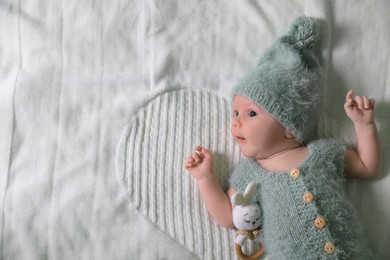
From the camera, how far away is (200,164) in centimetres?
96

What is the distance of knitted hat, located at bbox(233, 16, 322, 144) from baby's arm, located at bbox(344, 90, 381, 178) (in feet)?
0.27

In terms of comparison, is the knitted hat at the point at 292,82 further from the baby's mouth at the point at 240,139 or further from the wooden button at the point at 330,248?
the wooden button at the point at 330,248

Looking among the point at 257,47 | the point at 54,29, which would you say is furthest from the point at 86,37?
the point at 257,47

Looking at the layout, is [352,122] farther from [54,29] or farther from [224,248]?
[54,29]

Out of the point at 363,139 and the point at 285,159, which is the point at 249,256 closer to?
the point at 285,159

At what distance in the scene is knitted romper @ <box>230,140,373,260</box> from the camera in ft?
2.84

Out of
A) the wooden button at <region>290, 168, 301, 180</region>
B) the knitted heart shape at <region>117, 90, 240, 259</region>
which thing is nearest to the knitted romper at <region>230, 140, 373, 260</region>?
the wooden button at <region>290, 168, 301, 180</region>

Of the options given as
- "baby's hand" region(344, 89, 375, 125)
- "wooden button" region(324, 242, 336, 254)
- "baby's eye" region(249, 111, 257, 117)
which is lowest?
"wooden button" region(324, 242, 336, 254)

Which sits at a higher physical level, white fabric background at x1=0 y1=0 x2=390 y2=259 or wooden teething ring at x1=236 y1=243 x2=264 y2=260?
white fabric background at x1=0 y1=0 x2=390 y2=259

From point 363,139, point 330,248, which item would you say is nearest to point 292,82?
point 363,139

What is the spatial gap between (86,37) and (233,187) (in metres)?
0.51

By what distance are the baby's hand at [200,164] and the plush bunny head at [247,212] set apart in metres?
0.10

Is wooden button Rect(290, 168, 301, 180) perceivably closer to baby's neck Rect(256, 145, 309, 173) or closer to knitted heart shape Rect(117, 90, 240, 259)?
baby's neck Rect(256, 145, 309, 173)

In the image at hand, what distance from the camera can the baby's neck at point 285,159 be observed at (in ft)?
3.10
